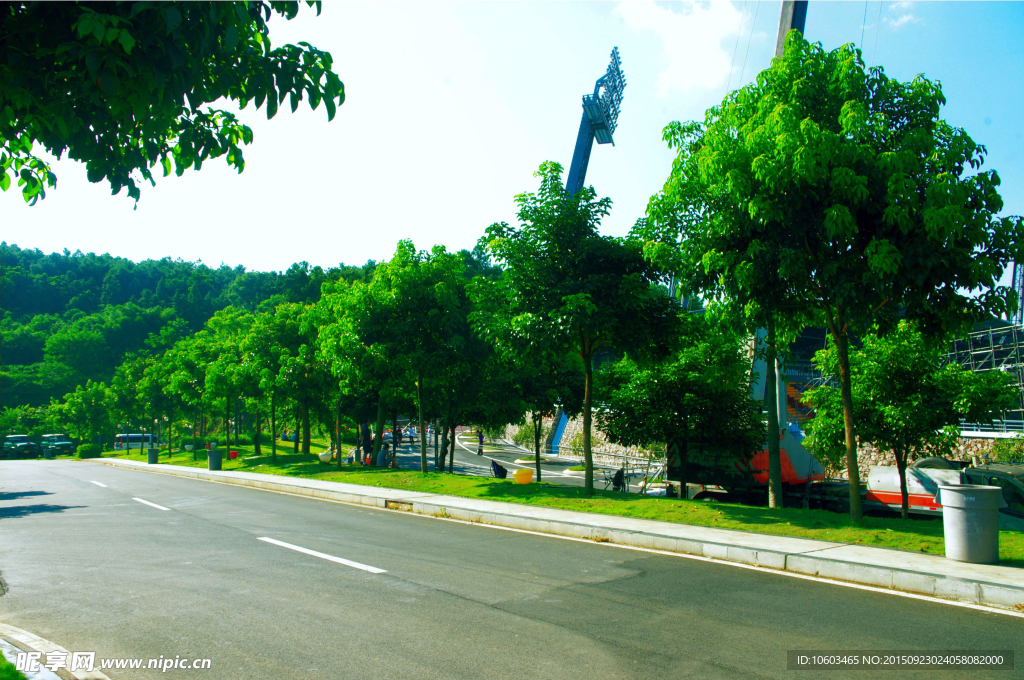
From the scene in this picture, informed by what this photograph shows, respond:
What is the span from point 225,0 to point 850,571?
8439 mm

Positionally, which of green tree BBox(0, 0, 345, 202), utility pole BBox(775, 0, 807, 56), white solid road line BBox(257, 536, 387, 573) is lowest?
white solid road line BBox(257, 536, 387, 573)

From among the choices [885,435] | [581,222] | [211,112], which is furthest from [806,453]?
[211,112]

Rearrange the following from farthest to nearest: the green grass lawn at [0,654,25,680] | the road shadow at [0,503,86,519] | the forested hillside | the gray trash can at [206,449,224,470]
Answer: the forested hillside
the gray trash can at [206,449,224,470]
the road shadow at [0,503,86,519]
the green grass lawn at [0,654,25,680]

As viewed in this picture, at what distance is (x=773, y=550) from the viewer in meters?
8.58

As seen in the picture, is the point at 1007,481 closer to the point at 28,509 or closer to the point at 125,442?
the point at 28,509

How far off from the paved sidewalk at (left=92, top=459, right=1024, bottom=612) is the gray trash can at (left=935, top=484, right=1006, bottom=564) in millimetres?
169

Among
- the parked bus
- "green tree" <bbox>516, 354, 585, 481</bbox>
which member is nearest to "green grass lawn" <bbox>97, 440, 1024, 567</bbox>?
"green tree" <bbox>516, 354, 585, 481</bbox>

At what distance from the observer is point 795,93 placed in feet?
33.2

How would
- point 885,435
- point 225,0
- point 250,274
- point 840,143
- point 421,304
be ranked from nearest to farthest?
point 225,0 < point 840,143 < point 885,435 < point 421,304 < point 250,274

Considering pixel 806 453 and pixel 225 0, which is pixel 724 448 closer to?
pixel 806 453

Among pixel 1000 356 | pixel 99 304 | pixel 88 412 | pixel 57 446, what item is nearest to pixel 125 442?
pixel 57 446

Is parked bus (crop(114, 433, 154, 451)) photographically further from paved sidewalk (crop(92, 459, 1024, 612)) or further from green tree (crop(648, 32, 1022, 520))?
green tree (crop(648, 32, 1022, 520))

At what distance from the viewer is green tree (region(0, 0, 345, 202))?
4125mm

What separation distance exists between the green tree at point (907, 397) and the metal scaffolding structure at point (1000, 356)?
16.2 meters
